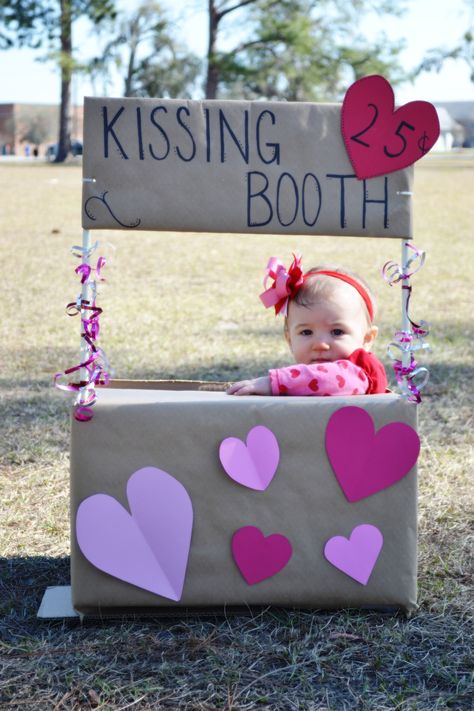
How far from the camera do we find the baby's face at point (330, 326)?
2279 mm

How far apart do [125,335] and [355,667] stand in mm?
3569

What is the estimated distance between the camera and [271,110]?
2.11m

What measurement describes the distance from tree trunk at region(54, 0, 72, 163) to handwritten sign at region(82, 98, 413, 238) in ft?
113

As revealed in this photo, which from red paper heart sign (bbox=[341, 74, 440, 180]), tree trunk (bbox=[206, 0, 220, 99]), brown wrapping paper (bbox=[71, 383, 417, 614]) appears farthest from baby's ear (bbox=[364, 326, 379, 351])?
tree trunk (bbox=[206, 0, 220, 99])

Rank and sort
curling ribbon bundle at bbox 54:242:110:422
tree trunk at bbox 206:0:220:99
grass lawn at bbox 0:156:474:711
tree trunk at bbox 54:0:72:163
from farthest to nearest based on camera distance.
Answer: tree trunk at bbox 54:0:72:163
tree trunk at bbox 206:0:220:99
curling ribbon bundle at bbox 54:242:110:422
grass lawn at bbox 0:156:474:711

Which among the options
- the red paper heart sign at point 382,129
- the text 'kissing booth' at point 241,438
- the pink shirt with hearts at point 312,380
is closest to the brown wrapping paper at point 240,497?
the text 'kissing booth' at point 241,438

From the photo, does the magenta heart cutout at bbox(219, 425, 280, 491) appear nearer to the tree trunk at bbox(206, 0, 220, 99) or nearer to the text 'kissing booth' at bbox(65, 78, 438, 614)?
the text 'kissing booth' at bbox(65, 78, 438, 614)

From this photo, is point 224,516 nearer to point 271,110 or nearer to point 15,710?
point 15,710

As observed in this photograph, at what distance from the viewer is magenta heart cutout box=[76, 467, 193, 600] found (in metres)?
2.05

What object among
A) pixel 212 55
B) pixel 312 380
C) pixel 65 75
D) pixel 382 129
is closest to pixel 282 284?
pixel 312 380

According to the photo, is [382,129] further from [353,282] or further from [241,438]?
[241,438]

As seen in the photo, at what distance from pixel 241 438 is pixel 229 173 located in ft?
1.92

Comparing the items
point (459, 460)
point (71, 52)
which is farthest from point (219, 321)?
point (71, 52)

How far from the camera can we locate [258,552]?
2.08 metres
